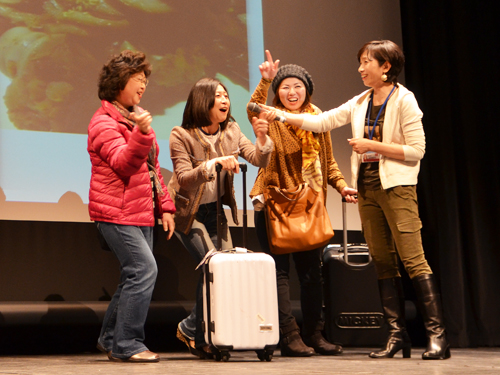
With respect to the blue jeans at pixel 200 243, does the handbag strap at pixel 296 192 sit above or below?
above

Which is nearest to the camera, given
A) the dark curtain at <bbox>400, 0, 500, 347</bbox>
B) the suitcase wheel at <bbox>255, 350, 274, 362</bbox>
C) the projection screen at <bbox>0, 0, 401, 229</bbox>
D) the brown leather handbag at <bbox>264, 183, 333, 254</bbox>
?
the suitcase wheel at <bbox>255, 350, 274, 362</bbox>

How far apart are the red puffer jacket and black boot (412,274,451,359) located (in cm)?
122

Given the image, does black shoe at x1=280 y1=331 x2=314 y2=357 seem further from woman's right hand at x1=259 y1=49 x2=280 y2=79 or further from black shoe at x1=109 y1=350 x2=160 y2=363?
woman's right hand at x1=259 y1=49 x2=280 y2=79

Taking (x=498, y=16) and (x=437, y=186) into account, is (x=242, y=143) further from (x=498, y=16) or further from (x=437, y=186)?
(x=498, y=16)

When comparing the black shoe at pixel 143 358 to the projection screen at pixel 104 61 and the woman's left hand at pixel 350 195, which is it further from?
the projection screen at pixel 104 61

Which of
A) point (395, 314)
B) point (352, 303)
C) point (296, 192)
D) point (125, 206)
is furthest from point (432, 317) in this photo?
point (125, 206)

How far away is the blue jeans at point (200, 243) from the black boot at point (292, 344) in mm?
398

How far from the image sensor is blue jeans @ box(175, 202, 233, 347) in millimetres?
2725

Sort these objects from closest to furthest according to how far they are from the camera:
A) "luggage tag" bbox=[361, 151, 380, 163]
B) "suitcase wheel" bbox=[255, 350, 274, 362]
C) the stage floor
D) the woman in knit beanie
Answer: the stage floor
"suitcase wheel" bbox=[255, 350, 274, 362]
"luggage tag" bbox=[361, 151, 380, 163]
the woman in knit beanie

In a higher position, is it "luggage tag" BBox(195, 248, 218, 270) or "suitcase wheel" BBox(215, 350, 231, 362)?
"luggage tag" BBox(195, 248, 218, 270)

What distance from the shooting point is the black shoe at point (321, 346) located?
288 cm

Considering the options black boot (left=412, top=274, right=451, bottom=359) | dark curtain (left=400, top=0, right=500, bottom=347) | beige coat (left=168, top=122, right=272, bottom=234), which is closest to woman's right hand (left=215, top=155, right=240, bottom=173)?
beige coat (left=168, top=122, right=272, bottom=234)

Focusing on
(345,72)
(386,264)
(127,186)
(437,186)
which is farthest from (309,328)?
(345,72)

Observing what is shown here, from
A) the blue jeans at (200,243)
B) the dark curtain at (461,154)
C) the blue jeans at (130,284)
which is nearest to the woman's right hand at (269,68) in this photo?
the blue jeans at (200,243)
